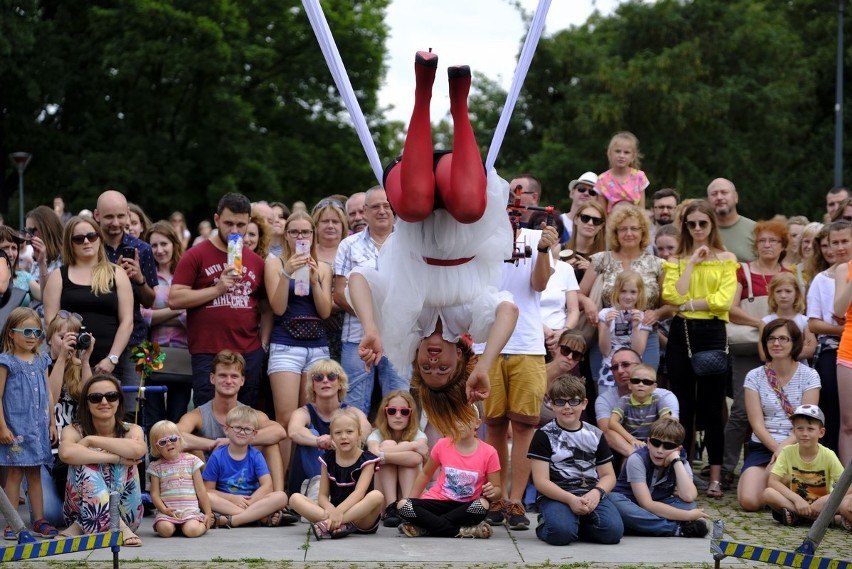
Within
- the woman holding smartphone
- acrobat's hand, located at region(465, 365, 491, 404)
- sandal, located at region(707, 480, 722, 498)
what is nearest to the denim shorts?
the woman holding smartphone

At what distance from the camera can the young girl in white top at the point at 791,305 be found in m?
8.09

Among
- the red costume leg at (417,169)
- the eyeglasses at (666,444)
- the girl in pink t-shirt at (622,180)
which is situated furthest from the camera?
the girl in pink t-shirt at (622,180)

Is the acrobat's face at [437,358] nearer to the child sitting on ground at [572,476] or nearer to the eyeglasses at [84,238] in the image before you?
the child sitting on ground at [572,476]

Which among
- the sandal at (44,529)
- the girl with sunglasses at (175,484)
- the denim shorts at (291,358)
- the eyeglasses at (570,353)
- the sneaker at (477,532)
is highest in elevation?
the denim shorts at (291,358)

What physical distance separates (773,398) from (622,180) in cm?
219

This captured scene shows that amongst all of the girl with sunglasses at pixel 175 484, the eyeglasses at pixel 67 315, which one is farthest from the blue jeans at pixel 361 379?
the eyeglasses at pixel 67 315

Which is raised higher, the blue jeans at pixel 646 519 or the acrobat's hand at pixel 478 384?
the acrobat's hand at pixel 478 384

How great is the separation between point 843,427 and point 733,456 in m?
1.04

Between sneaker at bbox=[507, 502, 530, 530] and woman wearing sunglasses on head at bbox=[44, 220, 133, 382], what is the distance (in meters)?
2.59

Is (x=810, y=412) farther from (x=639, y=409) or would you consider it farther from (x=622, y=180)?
(x=622, y=180)

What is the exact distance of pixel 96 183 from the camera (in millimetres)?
25016

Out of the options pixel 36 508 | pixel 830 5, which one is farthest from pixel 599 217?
pixel 830 5

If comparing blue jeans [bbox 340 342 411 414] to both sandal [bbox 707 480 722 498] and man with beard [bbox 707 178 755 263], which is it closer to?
sandal [bbox 707 480 722 498]

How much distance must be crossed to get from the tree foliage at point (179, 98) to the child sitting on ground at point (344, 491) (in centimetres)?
1846
